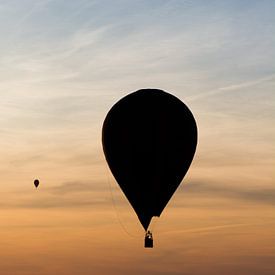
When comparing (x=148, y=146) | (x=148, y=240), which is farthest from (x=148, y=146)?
(x=148, y=240)

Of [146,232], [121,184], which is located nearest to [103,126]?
[121,184]

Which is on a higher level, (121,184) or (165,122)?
(165,122)

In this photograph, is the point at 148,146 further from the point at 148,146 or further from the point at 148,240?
the point at 148,240

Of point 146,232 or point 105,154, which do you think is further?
point 105,154

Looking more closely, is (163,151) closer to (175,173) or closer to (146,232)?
(175,173)

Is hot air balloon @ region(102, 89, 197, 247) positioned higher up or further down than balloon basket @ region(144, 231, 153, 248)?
higher up

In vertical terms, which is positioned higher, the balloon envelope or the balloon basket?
the balloon envelope

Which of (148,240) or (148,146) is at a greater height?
(148,146)
